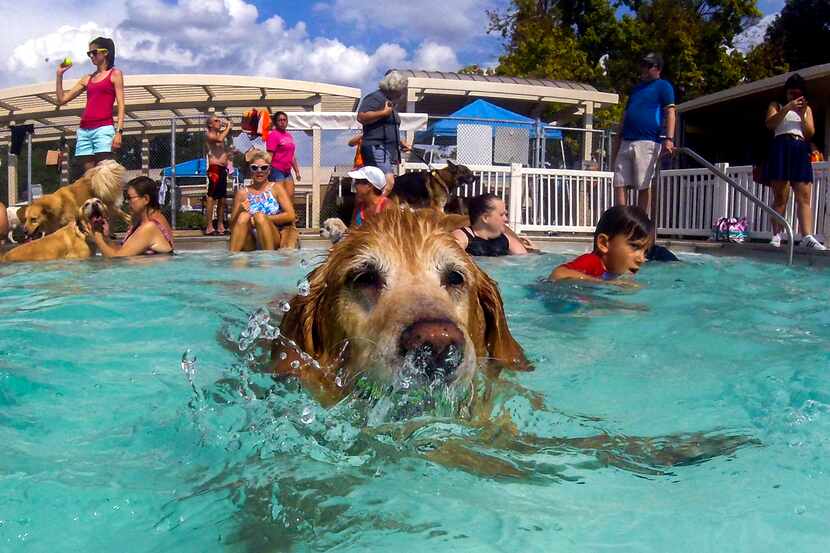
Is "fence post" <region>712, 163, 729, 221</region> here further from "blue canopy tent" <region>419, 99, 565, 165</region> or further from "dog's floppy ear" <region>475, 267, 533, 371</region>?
"dog's floppy ear" <region>475, 267, 533, 371</region>

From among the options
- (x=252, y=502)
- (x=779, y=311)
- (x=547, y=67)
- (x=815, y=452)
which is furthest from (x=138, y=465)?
(x=547, y=67)

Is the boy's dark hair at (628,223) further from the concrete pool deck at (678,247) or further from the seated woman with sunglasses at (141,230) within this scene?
the seated woman with sunglasses at (141,230)

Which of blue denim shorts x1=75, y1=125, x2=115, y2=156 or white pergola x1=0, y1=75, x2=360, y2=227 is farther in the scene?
white pergola x1=0, y1=75, x2=360, y2=227

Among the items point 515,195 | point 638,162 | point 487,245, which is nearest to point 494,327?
point 487,245

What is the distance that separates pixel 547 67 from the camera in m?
31.3

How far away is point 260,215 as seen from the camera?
10203mm

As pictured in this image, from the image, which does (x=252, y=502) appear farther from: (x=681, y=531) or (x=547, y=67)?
(x=547, y=67)

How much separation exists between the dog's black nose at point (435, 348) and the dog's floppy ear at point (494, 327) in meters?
1.03

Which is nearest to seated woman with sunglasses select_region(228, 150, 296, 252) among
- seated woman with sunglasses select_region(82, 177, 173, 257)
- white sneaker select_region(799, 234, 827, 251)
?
seated woman with sunglasses select_region(82, 177, 173, 257)

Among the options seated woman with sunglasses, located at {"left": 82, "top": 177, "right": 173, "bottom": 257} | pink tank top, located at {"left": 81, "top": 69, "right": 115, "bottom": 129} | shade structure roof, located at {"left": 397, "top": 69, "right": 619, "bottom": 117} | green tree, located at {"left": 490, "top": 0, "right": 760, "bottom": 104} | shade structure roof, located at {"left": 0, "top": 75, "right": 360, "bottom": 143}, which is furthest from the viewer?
green tree, located at {"left": 490, "top": 0, "right": 760, "bottom": 104}

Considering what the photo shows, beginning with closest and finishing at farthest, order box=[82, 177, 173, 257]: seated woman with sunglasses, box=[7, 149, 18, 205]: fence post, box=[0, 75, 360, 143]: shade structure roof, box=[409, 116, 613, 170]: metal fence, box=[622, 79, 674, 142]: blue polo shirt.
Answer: box=[82, 177, 173, 257]: seated woman with sunglasses < box=[622, 79, 674, 142]: blue polo shirt < box=[7, 149, 18, 205]: fence post < box=[409, 116, 613, 170]: metal fence < box=[0, 75, 360, 143]: shade structure roof

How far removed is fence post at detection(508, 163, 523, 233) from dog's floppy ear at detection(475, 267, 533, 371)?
1183cm

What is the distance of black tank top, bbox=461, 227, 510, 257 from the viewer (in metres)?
9.09

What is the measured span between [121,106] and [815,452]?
380 inches
